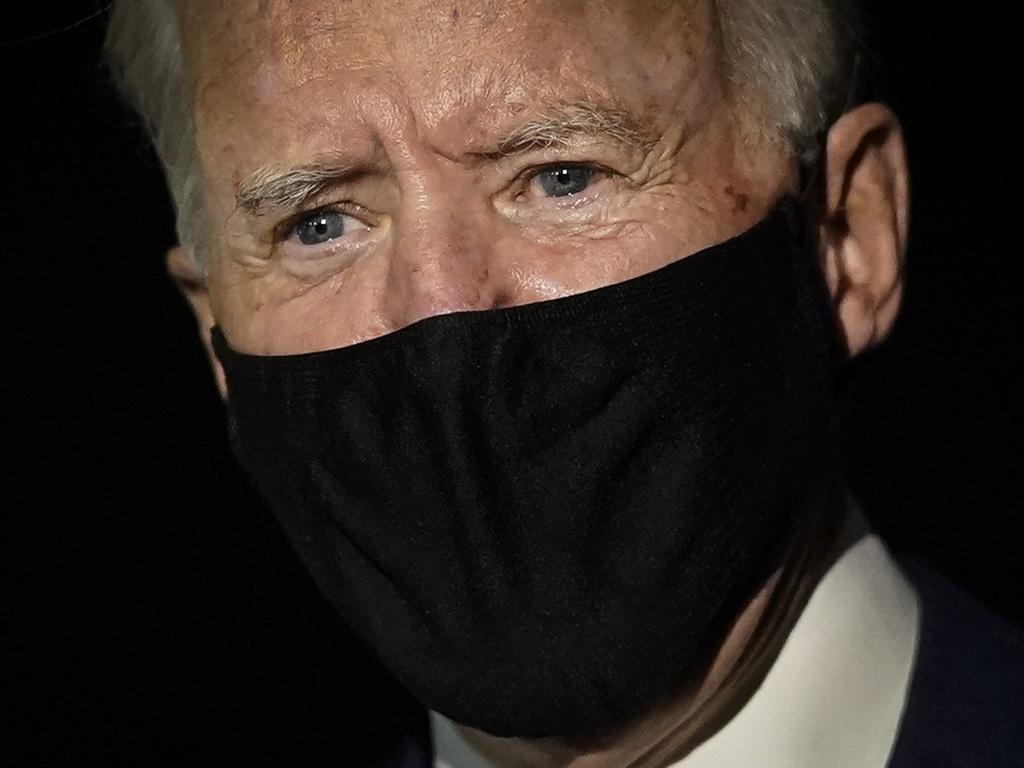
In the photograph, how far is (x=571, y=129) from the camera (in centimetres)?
200

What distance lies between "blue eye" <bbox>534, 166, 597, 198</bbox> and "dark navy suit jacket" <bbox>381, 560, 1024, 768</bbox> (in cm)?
64

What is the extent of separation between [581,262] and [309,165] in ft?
0.99

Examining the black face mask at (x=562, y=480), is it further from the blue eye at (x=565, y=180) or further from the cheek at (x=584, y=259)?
the blue eye at (x=565, y=180)

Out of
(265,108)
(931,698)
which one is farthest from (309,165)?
(931,698)

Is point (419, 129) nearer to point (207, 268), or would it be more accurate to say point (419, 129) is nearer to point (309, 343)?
point (309, 343)

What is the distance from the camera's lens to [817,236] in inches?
85.7

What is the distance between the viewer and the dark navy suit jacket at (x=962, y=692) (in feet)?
6.94

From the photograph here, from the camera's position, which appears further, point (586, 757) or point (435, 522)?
point (586, 757)

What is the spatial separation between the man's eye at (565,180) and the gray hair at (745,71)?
7.1 inches

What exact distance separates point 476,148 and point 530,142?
0.06m

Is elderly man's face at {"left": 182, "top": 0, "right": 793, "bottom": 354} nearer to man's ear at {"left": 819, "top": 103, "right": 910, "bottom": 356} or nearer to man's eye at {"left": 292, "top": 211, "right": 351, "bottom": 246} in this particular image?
man's eye at {"left": 292, "top": 211, "right": 351, "bottom": 246}

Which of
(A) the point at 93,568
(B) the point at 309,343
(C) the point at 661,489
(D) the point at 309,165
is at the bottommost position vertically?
(A) the point at 93,568

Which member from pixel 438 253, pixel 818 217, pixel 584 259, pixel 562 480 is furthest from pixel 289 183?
pixel 818 217

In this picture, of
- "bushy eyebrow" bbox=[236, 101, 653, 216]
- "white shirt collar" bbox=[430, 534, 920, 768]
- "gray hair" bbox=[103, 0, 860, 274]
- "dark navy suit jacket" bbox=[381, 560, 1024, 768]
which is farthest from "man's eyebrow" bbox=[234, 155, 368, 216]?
"dark navy suit jacket" bbox=[381, 560, 1024, 768]
